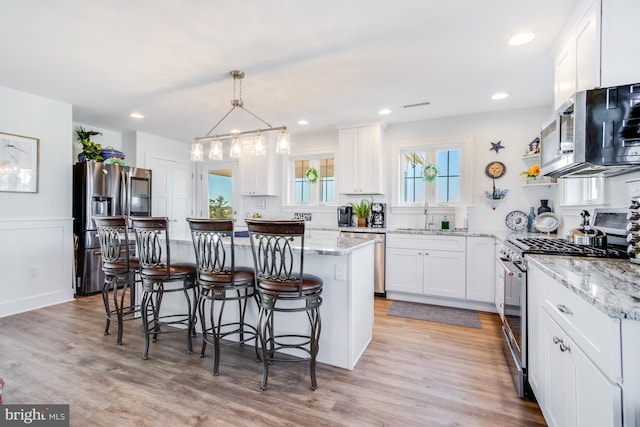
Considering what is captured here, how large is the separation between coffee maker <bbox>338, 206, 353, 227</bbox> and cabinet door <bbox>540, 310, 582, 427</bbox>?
10.7 ft

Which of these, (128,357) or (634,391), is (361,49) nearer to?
(634,391)

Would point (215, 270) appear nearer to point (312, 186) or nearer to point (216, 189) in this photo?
point (312, 186)

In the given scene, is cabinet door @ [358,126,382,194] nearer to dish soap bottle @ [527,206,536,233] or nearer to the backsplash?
the backsplash

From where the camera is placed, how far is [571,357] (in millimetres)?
1263

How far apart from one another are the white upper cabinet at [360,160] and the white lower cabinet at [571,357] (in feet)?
9.42

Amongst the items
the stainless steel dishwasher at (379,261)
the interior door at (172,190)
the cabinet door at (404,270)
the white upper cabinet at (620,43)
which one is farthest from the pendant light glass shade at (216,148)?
the white upper cabinet at (620,43)

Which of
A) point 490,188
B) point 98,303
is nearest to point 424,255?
point 490,188

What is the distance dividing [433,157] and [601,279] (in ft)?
11.5

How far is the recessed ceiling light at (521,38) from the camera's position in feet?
7.68

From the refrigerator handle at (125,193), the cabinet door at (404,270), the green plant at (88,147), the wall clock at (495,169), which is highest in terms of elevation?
the green plant at (88,147)

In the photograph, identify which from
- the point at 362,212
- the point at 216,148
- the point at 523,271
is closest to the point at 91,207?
the point at 216,148

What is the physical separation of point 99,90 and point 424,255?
168 inches

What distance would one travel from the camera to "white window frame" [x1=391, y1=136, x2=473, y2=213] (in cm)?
426

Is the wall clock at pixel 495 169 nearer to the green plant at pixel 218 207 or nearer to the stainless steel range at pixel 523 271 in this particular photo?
the stainless steel range at pixel 523 271
